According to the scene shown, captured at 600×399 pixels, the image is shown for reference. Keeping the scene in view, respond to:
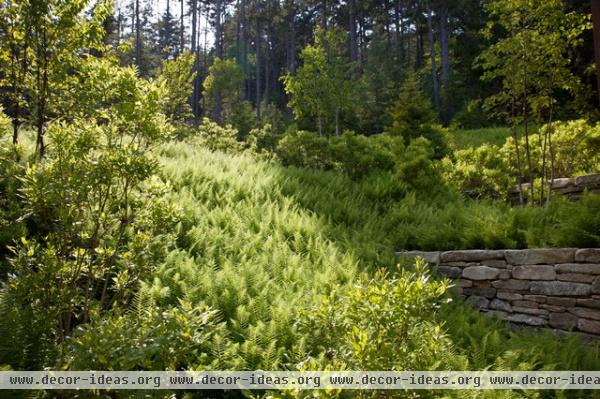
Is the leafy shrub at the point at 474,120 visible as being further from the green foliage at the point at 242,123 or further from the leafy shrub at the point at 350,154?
the leafy shrub at the point at 350,154

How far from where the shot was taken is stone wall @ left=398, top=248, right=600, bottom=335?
5.15 meters

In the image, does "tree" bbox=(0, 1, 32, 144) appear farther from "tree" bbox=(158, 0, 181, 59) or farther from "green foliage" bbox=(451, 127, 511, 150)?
"tree" bbox=(158, 0, 181, 59)

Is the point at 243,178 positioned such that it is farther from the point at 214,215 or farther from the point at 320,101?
the point at 320,101

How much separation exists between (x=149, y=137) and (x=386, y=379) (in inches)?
110

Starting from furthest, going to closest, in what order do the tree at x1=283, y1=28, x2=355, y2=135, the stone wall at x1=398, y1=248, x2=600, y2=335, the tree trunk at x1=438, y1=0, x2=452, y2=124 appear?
the tree trunk at x1=438, y1=0, x2=452, y2=124 → the tree at x1=283, y1=28, x2=355, y2=135 → the stone wall at x1=398, y1=248, x2=600, y2=335

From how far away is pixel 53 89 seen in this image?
6398 mm

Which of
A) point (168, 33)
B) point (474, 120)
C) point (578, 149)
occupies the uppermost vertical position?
A: point (168, 33)

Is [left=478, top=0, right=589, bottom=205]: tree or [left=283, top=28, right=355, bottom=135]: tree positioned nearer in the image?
[left=478, top=0, right=589, bottom=205]: tree

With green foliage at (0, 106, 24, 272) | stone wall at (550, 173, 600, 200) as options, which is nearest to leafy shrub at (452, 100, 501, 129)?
stone wall at (550, 173, 600, 200)

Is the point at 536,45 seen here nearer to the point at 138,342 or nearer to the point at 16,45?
the point at 138,342

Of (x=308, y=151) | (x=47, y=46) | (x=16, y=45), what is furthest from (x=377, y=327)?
(x=308, y=151)

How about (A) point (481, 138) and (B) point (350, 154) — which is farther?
(A) point (481, 138)

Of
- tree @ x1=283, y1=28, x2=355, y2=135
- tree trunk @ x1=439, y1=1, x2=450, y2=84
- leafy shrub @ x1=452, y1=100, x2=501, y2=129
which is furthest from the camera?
tree trunk @ x1=439, y1=1, x2=450, y2=84

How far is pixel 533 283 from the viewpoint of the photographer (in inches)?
221
